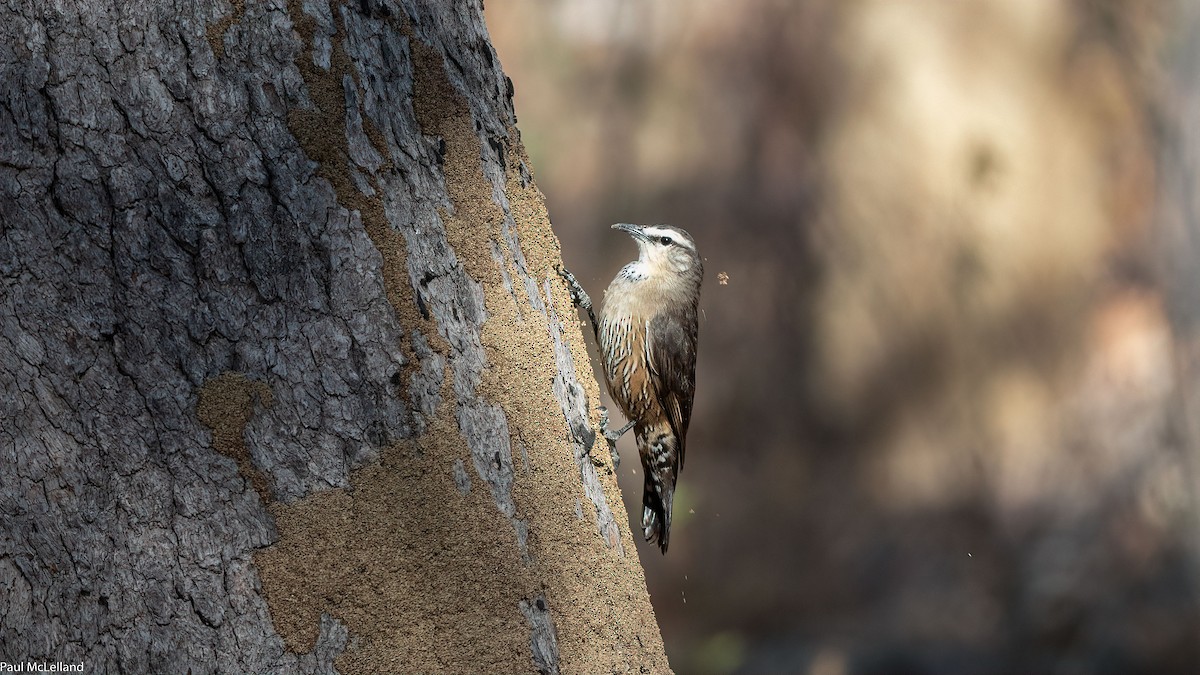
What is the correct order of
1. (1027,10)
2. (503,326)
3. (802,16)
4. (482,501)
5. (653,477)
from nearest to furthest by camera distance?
(482,501) < (503,326) < (653,477) < (1027,10) < (802,16)

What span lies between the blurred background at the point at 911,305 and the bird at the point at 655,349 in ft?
8.50

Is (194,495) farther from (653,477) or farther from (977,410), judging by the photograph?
(977,410)

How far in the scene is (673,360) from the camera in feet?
12.2

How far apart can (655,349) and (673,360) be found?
76 mm

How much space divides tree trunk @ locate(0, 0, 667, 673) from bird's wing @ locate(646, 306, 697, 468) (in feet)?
6.68

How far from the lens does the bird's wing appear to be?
371 centimetres

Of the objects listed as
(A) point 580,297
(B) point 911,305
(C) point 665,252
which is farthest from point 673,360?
(B) point 911,305

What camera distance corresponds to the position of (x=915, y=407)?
671 cm

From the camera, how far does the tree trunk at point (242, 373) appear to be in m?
1.44

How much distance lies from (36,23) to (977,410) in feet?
20.0

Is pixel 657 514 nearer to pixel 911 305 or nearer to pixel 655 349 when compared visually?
pixel 655 349

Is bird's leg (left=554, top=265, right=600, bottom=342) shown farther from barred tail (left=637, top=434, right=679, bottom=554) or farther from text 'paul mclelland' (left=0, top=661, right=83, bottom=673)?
text 'paul mclelland' (left=0, top=661, right=83, bottom=673)

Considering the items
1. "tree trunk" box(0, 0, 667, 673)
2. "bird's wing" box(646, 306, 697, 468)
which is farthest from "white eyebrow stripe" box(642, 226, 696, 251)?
"tree trunk" box(0, 0, 667, 673)

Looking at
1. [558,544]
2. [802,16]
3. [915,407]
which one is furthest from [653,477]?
[802,16]
